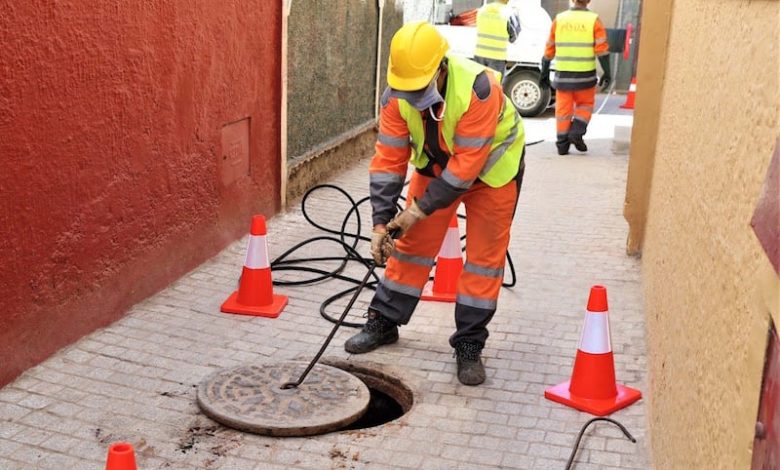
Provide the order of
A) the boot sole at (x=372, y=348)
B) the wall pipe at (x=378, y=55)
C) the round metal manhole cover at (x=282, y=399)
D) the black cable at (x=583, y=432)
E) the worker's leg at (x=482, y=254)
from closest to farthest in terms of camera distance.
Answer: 1. the black cable at (x=583, y=432)
2. the round metal manhole cover at (x=282, y=399)
3. the worker's leg at (x=482, y=254)
4. the boot sole at (x=372, y=348)
5. the wall pipe at (x=378, y=55)

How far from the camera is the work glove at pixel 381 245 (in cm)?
421

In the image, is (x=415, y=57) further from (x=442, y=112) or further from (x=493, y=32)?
(x=493, y=32)

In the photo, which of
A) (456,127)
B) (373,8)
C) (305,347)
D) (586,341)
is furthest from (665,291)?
(373,8)

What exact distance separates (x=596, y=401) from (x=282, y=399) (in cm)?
140

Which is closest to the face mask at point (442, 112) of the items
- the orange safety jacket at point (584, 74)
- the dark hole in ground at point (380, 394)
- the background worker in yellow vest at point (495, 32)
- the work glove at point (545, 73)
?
the dark hole in ground at point (380, 394)

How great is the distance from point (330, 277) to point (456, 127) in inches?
78.8

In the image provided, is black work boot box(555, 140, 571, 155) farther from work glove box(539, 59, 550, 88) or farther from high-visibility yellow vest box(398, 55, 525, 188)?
high-visibility yellow vest box(398, 55, 525, 188)

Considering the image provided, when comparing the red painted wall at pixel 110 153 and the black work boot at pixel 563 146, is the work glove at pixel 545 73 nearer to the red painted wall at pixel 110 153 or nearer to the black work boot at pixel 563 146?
the black work boot at pixel 563 146

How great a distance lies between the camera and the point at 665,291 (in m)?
3.83

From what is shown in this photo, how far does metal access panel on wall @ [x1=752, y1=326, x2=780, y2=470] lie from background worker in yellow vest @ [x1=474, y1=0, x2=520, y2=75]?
10.3 meters

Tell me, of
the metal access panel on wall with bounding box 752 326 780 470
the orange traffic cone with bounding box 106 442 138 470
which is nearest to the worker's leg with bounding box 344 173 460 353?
the orange traffic cone with bounding box 106 442 138 470

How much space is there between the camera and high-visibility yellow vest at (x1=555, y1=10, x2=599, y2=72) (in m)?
10.4

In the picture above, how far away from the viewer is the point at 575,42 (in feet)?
34.4

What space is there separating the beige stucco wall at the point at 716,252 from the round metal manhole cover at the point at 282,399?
1307 mm
